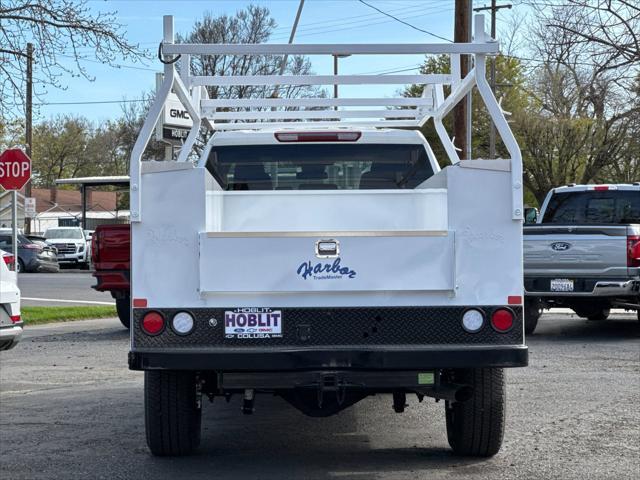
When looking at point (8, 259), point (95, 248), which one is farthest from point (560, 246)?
point (8, 259)

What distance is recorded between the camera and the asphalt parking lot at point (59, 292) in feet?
66.4

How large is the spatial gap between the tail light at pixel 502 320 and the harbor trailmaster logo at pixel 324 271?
2.76ft

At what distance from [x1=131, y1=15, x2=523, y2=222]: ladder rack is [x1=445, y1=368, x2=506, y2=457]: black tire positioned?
109 centimetres

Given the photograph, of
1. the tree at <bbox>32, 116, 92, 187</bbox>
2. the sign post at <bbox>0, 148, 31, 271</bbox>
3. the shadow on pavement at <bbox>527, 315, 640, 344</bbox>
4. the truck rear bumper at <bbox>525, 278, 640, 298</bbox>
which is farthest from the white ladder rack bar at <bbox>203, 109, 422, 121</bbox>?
the tree at <bbox>32, 116, 92, 187</bbox>

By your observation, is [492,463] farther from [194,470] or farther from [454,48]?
[454,48]

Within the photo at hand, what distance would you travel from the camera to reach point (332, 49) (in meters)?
5.84

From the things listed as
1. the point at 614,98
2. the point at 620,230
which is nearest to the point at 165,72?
the point at 620,230

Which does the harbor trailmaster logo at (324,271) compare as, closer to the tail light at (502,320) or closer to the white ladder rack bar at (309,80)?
the tail light at (502,320)

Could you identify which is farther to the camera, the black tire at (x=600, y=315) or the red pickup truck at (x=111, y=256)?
the black tire at (x=600, y=315)

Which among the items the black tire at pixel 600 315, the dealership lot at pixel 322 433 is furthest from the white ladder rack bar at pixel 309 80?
the black tire at pixel 600 315

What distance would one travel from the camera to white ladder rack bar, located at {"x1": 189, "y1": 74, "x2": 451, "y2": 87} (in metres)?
7.29

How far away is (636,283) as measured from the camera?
12297mm

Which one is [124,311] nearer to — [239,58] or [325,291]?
[325,291]

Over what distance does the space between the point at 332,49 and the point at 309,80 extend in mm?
1501
